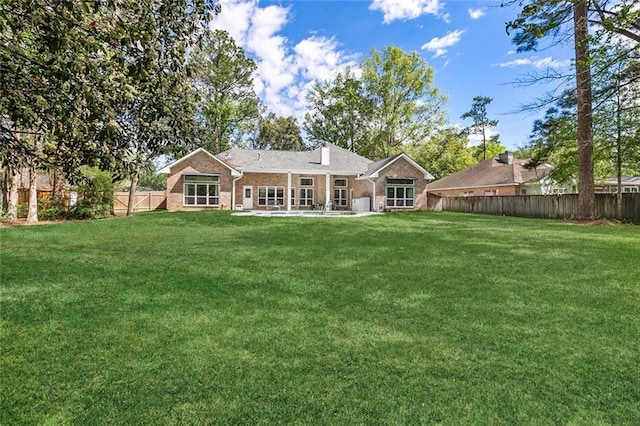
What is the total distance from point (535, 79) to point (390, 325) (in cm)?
817

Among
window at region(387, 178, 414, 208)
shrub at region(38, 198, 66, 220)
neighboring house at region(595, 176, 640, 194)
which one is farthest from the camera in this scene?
neighboring house at region(595, 176, 640, 194)

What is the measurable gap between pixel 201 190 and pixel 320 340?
75.8 ft

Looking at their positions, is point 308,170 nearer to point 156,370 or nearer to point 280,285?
point 280,285

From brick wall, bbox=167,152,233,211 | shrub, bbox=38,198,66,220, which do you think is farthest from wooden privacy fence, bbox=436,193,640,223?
shrub, bbox=38,198,66,220

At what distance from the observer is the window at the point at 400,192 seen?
2766 centimetres

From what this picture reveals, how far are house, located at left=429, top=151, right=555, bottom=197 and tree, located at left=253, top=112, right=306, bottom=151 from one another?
65.6ft

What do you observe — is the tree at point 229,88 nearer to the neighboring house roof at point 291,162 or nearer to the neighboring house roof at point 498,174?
the neighboring house roof at point 291,162

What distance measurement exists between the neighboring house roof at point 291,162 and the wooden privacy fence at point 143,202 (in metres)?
6.17

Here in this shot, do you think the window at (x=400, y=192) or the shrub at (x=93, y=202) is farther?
the window at (x=400, y=192)

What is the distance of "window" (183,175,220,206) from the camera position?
24.9 meters

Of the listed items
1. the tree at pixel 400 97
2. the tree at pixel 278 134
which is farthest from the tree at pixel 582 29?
the tree at pixel 278 134

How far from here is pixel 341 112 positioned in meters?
42.5

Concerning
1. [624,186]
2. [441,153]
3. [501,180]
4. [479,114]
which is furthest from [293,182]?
[479,114]

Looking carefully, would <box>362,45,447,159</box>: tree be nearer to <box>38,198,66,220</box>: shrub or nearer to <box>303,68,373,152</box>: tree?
<box>303,68,373,152</box>: tree
